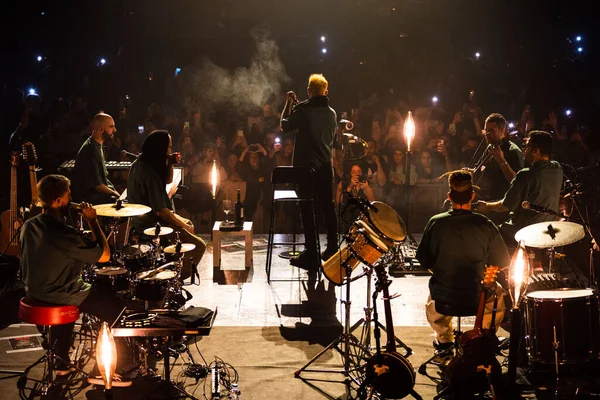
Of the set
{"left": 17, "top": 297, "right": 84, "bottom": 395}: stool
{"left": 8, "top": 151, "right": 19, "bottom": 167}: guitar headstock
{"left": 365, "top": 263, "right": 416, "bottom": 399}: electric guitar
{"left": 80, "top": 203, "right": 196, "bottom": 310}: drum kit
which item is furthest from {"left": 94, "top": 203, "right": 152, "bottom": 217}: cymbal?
{"left": 8, "top": 151, "right": 19, "bottom": 167}: guitar headstock

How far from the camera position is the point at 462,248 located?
5.43 meters

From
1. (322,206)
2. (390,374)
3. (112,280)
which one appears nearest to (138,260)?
(112,280)

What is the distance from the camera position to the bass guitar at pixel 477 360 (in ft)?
16.5

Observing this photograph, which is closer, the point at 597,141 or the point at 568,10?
the point at 597,141

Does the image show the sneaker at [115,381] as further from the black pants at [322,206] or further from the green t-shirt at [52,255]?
the black pants at [322,206]

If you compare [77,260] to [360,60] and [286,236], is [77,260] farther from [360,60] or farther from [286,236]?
[360,60]

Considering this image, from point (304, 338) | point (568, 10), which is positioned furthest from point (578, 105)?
point (304, 338)

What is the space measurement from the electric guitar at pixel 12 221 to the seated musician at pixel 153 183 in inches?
89.7

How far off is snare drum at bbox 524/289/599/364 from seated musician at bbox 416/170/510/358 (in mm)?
479

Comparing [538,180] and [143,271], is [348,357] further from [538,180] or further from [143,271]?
[538,180]

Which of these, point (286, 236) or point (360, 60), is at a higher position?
point (360, 60)

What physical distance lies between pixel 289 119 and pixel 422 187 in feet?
12.9

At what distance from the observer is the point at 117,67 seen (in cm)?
1466

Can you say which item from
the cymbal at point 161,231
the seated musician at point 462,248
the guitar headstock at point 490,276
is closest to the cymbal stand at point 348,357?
the seated musician at point 462,248
